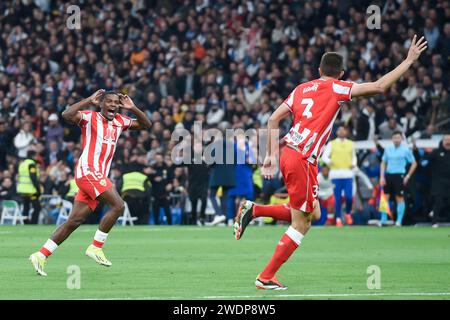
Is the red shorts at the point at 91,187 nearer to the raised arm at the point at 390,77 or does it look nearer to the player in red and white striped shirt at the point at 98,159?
the player in red and white striped shirt at the point at 98,159

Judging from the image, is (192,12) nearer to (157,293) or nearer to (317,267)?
(317,267)

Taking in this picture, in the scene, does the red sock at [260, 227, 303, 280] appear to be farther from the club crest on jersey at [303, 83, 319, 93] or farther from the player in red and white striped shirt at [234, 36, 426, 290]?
the club crest on jersey at [303, 83, 319, 93]

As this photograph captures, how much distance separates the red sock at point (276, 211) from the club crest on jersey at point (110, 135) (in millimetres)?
3058

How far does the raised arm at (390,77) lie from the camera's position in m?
11.9

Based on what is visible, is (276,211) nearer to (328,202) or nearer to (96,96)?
(96,96)

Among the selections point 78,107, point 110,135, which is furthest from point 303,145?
point 110,135

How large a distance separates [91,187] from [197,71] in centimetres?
2013

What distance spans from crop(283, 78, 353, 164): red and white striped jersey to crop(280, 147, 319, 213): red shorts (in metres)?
0.09

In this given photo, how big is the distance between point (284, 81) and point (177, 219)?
5472 millimetres

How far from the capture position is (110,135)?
15.7 metres

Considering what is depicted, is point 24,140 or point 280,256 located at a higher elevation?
point 24,140

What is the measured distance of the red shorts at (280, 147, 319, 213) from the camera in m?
12.5

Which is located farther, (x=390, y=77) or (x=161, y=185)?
(x=161, y=185)
